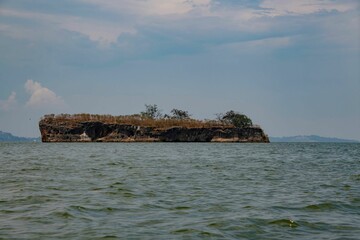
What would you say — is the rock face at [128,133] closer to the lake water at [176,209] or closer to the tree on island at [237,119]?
the tree on island at [237,119]

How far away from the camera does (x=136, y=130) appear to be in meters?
109

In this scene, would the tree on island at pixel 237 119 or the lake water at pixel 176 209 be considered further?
the tree on island at pixel 237 119

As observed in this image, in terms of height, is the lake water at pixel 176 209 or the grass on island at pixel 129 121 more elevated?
the grass on island at pixel 129 121

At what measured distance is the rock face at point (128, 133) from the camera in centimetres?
10456

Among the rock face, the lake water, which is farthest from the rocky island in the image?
the lake water

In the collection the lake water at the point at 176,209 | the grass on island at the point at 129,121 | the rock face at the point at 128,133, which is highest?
the grass on island at the point at 129,121

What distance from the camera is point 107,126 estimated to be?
106062 mm

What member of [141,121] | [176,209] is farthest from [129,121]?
[176,209]

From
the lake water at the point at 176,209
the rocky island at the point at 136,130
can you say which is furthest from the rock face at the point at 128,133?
the lake water at the point at 176,209

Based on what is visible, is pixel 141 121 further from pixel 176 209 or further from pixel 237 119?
pixel 176 209

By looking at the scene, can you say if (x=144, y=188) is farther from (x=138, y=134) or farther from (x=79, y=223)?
(x=138, y=134)

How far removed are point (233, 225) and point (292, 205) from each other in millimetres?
3457

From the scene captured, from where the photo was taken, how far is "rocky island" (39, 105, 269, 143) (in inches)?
4122

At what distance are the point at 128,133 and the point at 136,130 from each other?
1.91 meters
